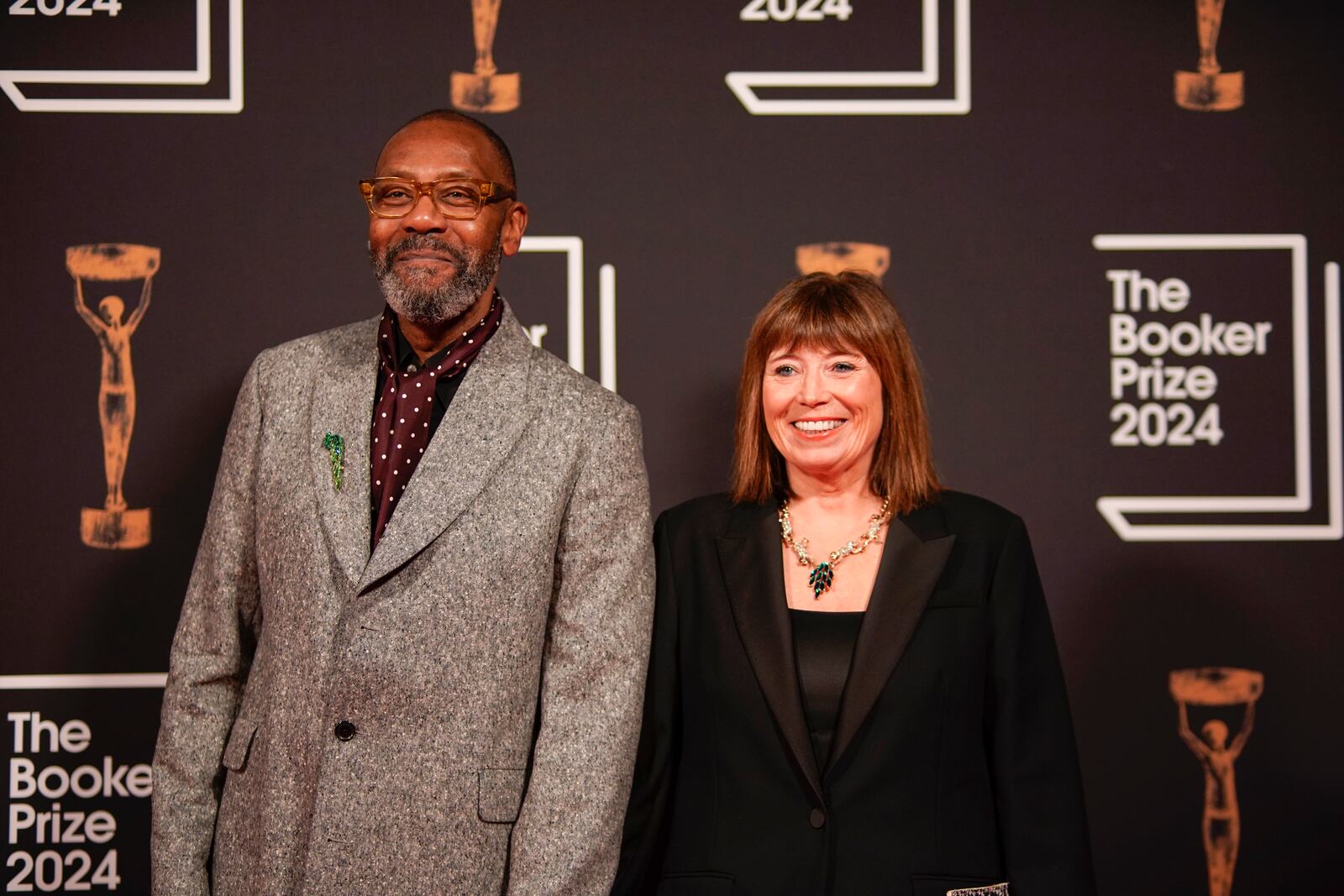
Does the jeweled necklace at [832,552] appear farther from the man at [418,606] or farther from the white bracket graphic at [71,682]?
the white bracket graphic at [71,682]

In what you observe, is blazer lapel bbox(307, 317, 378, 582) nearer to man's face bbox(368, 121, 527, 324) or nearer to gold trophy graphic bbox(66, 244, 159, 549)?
man's face bbox(368, 121, 527, 324)

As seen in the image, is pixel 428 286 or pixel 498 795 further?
pixel 428 286

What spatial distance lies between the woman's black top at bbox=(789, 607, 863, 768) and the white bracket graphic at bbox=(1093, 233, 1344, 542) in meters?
0.98

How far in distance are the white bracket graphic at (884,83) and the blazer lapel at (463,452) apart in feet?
3.30

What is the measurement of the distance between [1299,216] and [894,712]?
1.58m

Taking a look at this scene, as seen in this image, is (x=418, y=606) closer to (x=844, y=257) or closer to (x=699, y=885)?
(x=699, y=885)

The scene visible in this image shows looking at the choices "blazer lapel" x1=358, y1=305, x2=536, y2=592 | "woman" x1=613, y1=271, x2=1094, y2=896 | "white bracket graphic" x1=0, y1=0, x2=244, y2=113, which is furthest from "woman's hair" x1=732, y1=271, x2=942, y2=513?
"white bracket graphic" x1=0, y1=0, x2=244, y2=113

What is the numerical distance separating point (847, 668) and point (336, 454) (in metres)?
0.83

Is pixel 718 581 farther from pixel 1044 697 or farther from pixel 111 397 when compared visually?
pixel 111 397

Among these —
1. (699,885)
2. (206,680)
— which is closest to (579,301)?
(206,680)

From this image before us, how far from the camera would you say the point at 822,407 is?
1.96 meters

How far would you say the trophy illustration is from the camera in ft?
8.58

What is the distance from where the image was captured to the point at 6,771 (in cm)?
254

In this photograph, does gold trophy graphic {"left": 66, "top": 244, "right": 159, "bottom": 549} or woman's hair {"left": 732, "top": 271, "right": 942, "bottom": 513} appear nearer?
woman's hair {"left": 732, "top": 271, "right": 942, "bottom": 513}
